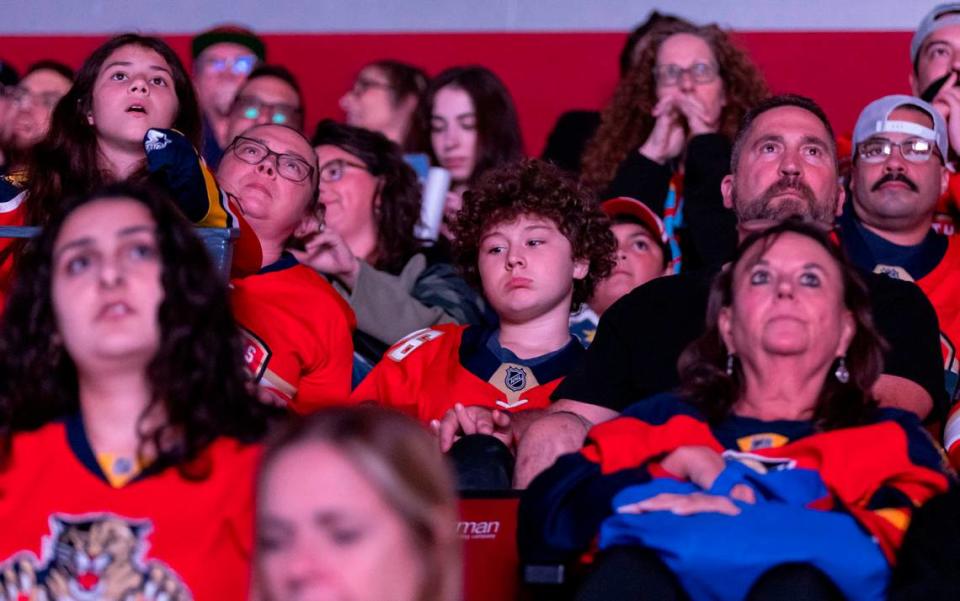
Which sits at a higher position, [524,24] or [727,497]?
[524,24]

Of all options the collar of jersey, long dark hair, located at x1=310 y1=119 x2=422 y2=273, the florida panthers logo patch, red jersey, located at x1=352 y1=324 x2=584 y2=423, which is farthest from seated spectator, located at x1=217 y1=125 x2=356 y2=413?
the florida panthers logo patch

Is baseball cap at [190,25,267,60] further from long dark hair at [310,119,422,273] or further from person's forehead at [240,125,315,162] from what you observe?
person's forehead at [240,125,315,162]

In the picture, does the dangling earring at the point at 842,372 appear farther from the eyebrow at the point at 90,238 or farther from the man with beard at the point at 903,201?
the eyebrow at the point at 90,238

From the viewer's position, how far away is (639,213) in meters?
4.04

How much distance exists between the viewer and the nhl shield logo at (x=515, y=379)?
134 inches

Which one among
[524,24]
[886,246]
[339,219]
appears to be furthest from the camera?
[524,24]

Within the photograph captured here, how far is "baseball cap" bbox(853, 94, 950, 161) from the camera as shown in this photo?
12.2 ft

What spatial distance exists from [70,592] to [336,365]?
1338mm

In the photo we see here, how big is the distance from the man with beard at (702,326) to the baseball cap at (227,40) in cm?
223

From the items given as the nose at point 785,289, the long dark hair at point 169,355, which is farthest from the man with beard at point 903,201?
the long dark hair at point 169,355

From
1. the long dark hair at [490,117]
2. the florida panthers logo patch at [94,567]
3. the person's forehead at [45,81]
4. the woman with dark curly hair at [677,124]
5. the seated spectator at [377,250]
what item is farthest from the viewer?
the person's forehead at [45,81]

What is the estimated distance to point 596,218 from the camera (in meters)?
3.65

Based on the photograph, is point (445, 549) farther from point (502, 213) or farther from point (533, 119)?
point (533, 119)

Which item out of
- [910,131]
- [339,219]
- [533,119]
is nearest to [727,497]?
[910,131]
